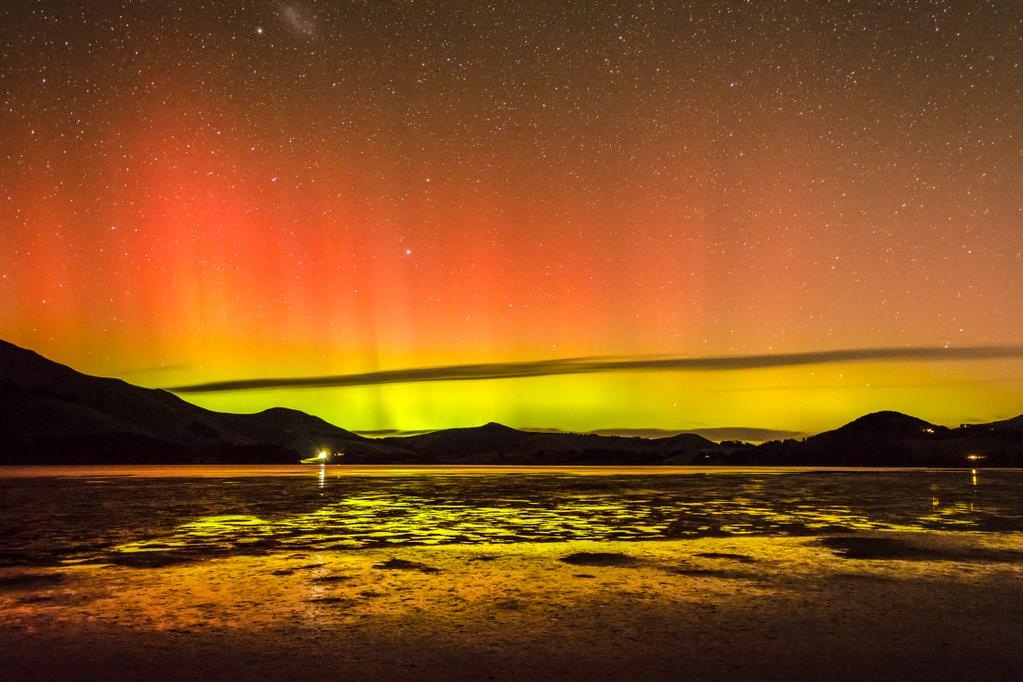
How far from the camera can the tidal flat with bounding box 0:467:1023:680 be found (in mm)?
7379

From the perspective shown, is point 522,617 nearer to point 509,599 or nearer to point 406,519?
point 509,599

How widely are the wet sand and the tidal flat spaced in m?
0.04

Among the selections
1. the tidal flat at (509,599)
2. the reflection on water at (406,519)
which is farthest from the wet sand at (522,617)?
the reflection on water at (406,519)

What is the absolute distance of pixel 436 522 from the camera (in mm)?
21328

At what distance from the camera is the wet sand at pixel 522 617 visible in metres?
7.24

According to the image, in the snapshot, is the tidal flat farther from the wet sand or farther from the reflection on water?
the reflection on water

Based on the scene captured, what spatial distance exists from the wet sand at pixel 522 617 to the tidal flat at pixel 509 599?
37mm

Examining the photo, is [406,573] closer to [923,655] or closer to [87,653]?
[87,653]

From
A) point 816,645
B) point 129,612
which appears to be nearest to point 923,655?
point 816,645

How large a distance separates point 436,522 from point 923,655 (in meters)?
14.9

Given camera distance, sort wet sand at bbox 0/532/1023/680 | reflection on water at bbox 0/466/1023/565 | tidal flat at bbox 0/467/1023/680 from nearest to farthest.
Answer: wet sand at bbox 0/532/1023/680 < tidal flat at bbox 0/467/1023/680 < reflection on water at bbox 0/466/1023/565

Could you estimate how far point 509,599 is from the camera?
10.4m

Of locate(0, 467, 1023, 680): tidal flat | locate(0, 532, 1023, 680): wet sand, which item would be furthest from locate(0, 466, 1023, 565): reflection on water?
locate(0, 532, 1023, 680): wet sand

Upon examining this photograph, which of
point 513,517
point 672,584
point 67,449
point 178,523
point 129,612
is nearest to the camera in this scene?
point 129,612
